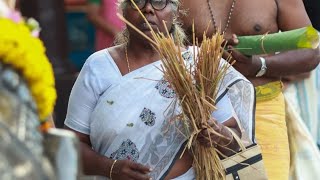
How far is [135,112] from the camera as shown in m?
5.02

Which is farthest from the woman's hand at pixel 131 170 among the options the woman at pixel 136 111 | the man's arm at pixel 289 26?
the man's arm at pixel 289 26

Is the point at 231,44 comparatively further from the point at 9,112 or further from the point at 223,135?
the point at 9,112

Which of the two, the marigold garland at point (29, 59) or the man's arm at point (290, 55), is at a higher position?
the marigold garland at point (29, 59)

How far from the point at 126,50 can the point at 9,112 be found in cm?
272

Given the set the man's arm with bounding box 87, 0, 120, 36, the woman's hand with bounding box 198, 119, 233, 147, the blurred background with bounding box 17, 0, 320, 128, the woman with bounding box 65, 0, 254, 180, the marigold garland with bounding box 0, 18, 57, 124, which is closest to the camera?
the marigold garland with bounding box 0, 18, 57, 124

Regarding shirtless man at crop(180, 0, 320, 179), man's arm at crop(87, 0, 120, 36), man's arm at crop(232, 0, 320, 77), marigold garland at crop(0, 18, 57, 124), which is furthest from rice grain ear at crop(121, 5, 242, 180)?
man's arm at crop(87, 0, 120, 36)

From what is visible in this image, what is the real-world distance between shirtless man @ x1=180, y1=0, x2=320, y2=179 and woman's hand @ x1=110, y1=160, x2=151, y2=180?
44.2 inches

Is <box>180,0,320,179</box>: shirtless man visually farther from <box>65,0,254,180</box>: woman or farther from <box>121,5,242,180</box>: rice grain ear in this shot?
<box>121,5,242,180</box>: rice grain ear

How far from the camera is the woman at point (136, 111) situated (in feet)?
16.4

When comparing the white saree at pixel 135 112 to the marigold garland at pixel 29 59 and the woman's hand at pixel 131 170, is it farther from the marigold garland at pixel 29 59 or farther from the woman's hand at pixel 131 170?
the marigold garland at pixel 29 59

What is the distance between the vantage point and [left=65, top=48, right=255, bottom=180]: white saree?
501 cm

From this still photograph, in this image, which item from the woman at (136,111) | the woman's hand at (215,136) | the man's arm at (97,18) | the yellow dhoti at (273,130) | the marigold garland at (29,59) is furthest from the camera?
the man's arm at (97,18)

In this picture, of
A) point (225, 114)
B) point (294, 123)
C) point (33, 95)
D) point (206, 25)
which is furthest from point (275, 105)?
point (33, 95)

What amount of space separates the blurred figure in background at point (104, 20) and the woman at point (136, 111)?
3353 millimetres
